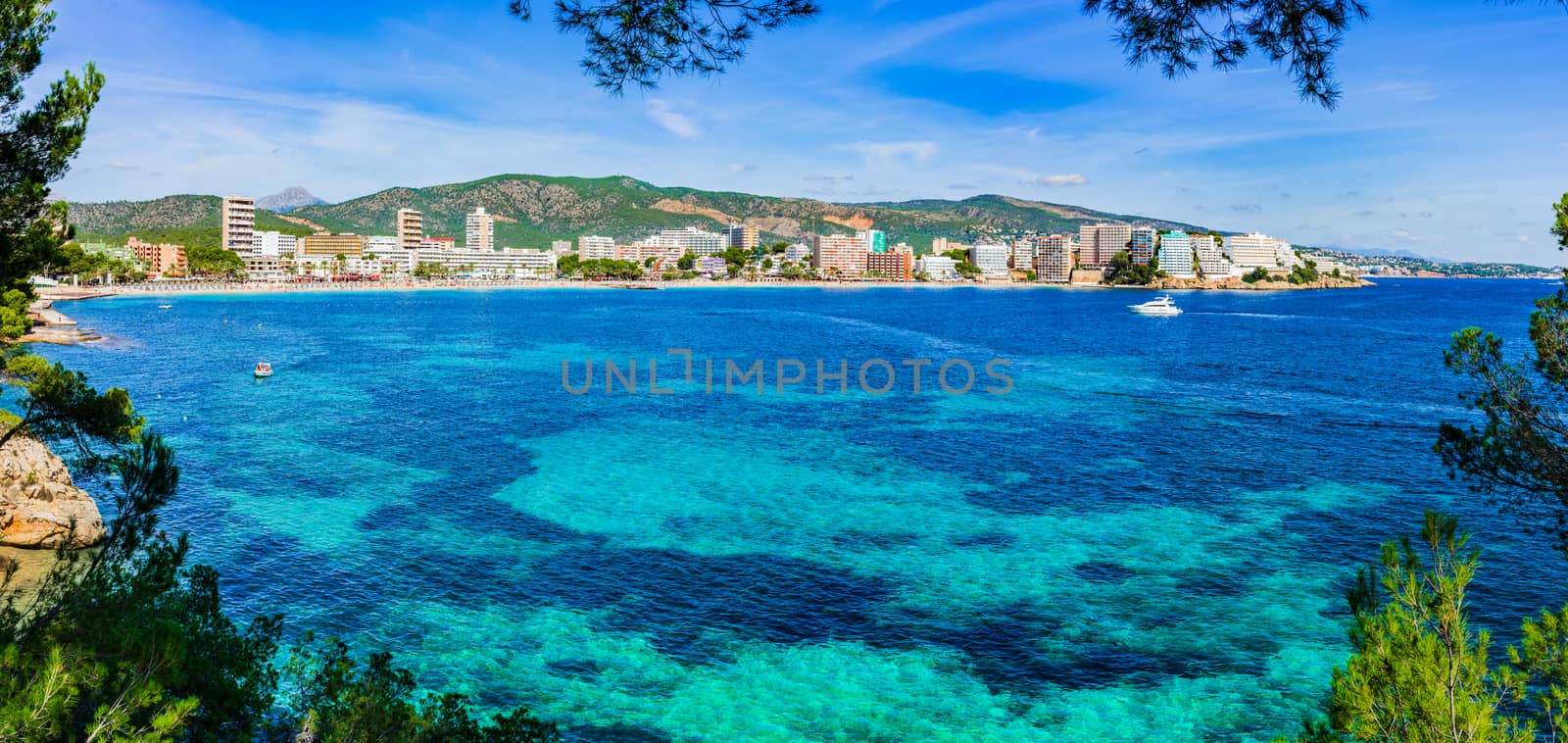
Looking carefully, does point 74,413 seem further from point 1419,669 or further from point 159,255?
point 159,255

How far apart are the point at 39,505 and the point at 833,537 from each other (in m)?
18.7

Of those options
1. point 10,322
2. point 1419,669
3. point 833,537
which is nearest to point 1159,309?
point 833,537

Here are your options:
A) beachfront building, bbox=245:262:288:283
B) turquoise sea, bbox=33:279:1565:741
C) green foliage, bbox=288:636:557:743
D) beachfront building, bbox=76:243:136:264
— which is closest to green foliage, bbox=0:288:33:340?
turquoise sea, bbox=33:279:1565:741

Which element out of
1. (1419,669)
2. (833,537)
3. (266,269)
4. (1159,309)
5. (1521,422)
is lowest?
(833,537)

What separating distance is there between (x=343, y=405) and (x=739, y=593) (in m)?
30.0

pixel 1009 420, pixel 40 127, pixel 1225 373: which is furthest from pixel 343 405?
pixel 1225 373

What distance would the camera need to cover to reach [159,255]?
17788cm

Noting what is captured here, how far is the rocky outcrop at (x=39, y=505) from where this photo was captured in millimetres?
19859

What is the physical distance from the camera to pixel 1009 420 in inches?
1547

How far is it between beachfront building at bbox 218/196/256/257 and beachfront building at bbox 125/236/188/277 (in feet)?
28.1

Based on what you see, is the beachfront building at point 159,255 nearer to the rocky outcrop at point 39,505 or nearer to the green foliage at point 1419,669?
the rocky outcrop at point 39,505

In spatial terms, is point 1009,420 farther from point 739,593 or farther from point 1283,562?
point 739,593

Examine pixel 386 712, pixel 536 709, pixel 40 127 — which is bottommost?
pixel 536 709

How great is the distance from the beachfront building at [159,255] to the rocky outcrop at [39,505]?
179 metres
